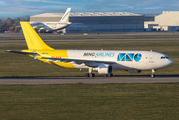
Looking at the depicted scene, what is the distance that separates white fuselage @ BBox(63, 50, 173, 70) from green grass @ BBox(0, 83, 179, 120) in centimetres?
671

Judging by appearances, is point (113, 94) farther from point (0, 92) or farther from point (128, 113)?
point (0, 92)

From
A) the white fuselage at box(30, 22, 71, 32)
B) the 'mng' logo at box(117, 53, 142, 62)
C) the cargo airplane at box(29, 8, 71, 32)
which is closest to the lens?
the 'mng' logo at box(117, 53, 142, 62)

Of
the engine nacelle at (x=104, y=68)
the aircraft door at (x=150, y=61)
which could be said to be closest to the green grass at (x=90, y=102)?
the engine nacelle at (x=104, y=68)

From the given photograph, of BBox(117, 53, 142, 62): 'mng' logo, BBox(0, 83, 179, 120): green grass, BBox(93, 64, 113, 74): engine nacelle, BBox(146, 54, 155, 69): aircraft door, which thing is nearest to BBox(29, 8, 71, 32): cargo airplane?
BBox(117, 53, 142, 62): 'mng' logo

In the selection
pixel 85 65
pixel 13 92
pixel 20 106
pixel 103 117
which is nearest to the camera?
pixel 103 117

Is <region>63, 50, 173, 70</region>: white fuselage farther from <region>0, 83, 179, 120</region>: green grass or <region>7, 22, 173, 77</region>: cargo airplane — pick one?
<region>0, 83, 179, 120</region>: green grass

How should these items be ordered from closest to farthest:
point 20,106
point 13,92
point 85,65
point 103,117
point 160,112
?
point 103,117 < point 160,112 < point 20,106 < point 13,92 < point 85,65

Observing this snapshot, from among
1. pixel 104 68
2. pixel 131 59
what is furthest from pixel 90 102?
pixel 131 59

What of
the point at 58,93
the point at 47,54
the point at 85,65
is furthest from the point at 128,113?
the point at 47,54

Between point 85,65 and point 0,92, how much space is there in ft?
52.7

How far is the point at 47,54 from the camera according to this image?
46781 millimetres

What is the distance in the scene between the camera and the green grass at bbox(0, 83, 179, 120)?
2238 cm

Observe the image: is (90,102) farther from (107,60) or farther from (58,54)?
(58,54)

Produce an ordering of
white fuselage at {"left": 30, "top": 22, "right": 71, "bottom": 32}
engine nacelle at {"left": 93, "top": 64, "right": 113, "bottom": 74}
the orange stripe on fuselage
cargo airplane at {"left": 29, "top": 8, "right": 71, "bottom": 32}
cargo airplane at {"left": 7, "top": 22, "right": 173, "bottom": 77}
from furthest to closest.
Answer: white fuselage at {"left": 30, "top": 22, "right": 71, "bottom": 32} → cargo airplane at {"left": 29, "top": 8, "right": 71, "bottom": 32} → the orange stripe on fuselage → cargo airplane at {"left": 7, "top": 22, "right": 173, "bottom": 77} → engine nacelle at {"left": 93, "top": 64, "right": 113, "bottom": 74}
